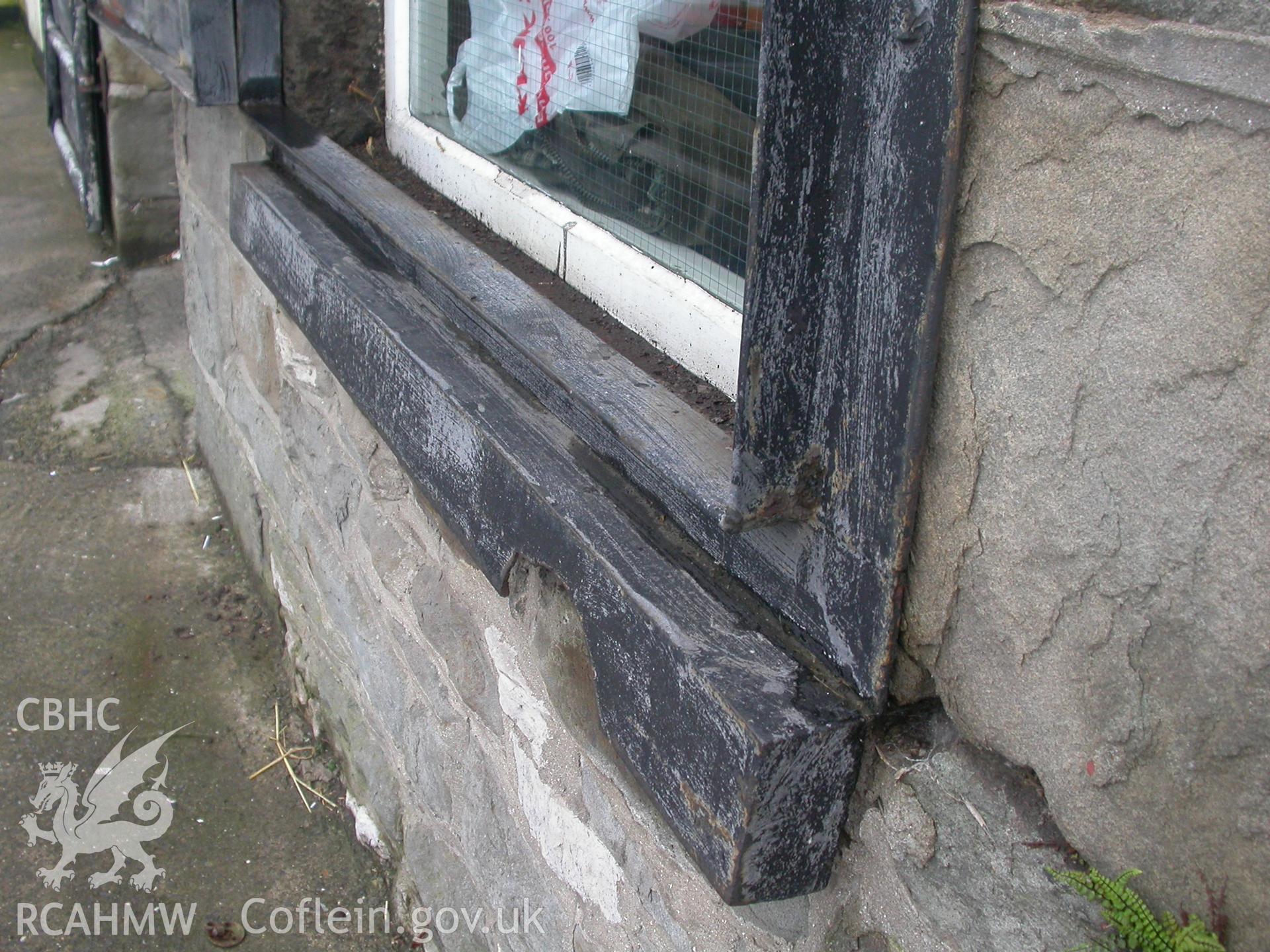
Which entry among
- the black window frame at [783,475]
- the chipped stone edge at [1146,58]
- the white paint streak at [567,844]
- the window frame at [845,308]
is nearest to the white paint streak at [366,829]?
the white paint streak at [567,844]

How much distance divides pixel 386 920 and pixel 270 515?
104 cm

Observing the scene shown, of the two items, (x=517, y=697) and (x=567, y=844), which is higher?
(x=517, y=697)

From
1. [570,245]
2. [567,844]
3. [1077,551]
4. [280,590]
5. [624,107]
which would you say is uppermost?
A: [624,107]

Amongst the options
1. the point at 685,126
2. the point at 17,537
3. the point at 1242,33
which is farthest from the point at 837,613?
the point at 17,537

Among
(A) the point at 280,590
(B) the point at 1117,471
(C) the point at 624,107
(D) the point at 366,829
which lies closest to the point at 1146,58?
(B) the point at 1117,471

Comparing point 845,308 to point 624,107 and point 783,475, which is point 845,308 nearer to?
point 783,475

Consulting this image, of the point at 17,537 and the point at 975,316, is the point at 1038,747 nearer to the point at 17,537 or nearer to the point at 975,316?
the point at 975,316

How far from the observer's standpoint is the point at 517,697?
1614 millimetres

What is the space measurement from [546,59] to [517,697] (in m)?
0.97

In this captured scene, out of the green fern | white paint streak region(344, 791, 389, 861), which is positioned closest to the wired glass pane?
the green fern

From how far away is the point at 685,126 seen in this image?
140cm

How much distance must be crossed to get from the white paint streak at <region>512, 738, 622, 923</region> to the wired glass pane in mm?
697

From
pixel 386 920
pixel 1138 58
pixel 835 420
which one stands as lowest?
pixel 386 920

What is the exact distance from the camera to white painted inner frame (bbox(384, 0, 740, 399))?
139 cm
